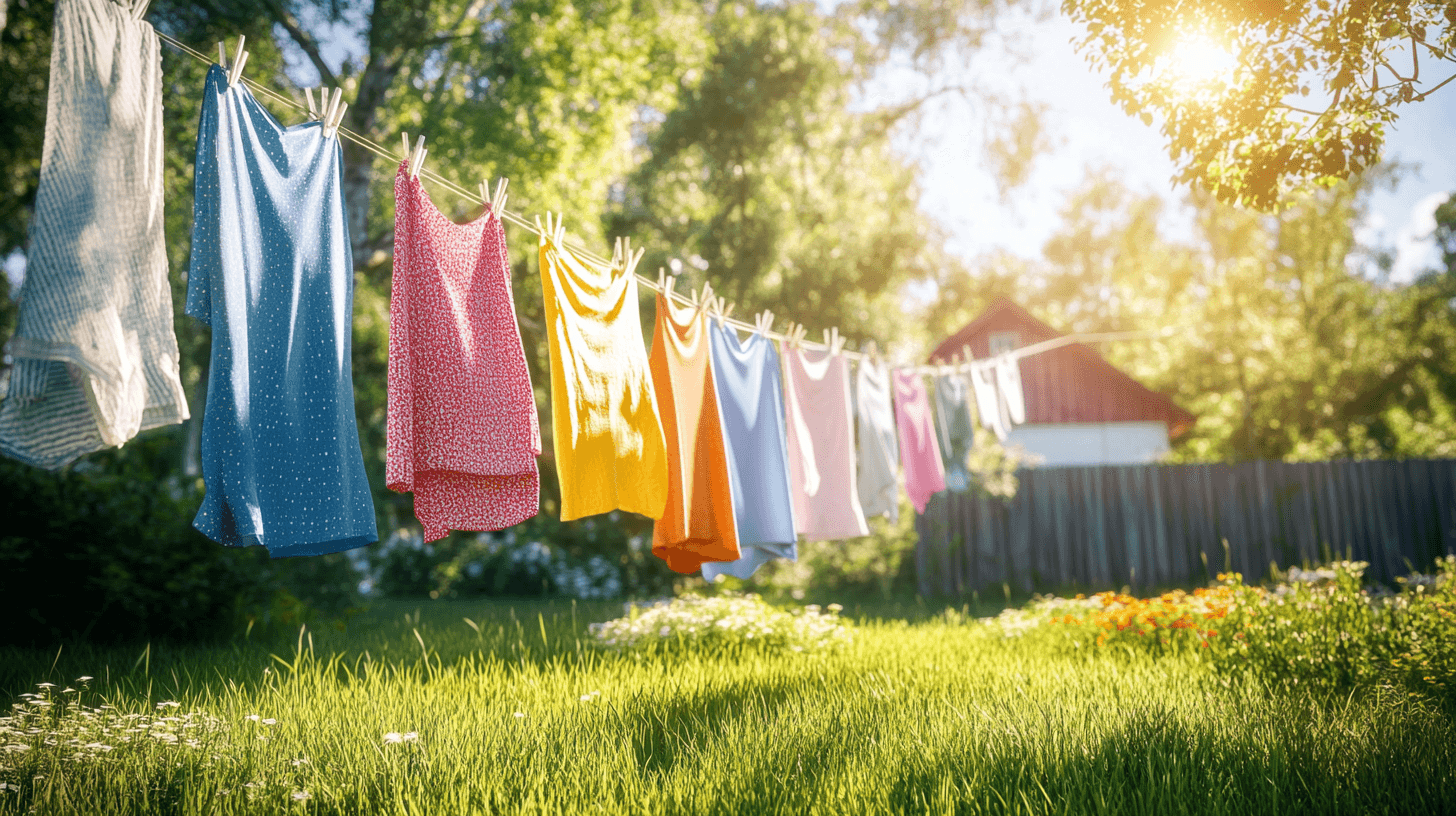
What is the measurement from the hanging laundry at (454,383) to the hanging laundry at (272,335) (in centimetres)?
17

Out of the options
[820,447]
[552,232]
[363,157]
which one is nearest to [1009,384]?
[820,447]

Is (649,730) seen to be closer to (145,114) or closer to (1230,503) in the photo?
(145,114)

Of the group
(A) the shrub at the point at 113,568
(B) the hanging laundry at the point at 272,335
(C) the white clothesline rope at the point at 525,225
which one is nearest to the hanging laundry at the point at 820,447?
(C) the white clothesline rope at the point at 525,225

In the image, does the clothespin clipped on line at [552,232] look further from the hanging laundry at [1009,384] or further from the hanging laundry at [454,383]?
the hanging laundry at [1009,384]

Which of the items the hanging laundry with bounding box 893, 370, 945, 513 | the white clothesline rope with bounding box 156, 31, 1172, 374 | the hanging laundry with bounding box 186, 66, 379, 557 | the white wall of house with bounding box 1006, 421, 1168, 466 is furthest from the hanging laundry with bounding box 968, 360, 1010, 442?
the white wall of house with bounding box 1006, 421, 1168, 466

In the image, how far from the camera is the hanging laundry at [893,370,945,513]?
219 inches

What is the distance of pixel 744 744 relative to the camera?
2738 millimetres

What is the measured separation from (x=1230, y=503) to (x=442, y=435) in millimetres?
9626

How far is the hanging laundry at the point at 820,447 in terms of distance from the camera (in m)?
4.53

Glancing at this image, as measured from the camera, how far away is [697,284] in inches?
440

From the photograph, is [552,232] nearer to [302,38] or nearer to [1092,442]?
[302,38]

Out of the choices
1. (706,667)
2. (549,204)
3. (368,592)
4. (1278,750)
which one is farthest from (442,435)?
(368,592)

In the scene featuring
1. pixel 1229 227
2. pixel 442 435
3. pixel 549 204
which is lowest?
pixel 442 435

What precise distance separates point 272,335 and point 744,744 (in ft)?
6.11
